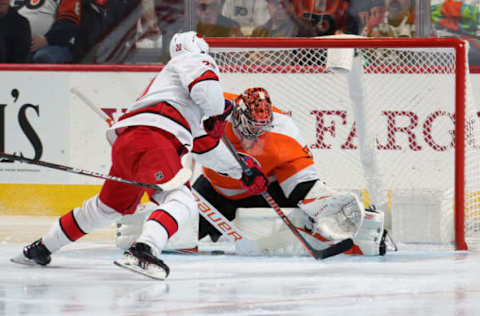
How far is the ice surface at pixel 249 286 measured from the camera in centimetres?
228

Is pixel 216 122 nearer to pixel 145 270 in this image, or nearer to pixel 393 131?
pixel 145 270

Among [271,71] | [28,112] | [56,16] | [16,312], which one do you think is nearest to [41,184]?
[28,112]

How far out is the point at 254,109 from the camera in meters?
3.27

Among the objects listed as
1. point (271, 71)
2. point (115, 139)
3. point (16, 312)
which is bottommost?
point (16, 312)

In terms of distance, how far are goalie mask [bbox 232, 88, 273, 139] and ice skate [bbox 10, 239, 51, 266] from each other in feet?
3.11

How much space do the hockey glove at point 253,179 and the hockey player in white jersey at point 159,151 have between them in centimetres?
36

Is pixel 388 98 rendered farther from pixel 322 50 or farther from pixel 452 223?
pixel 452 223

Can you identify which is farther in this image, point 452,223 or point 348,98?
point 348,98

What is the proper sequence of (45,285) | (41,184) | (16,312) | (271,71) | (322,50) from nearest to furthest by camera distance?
(16,312)
(45,285)
(322,50)
(271,71)
(41,184)

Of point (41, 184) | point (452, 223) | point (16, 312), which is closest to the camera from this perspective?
point (16, 312)

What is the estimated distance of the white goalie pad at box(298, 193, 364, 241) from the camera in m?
3.28

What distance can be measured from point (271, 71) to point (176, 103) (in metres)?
1.53

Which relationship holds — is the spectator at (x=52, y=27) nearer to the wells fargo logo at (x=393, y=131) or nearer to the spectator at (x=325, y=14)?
the spectator at (x=325, y=14)

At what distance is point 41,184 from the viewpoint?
4.52m
